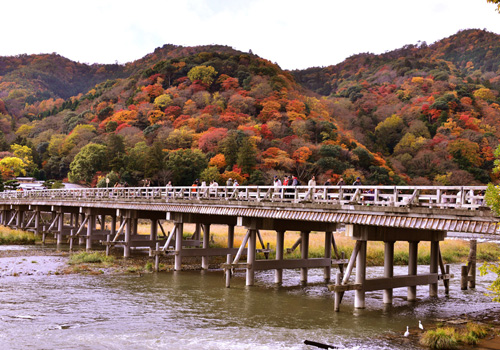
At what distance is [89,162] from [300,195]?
59.0 meters

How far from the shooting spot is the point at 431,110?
267ft

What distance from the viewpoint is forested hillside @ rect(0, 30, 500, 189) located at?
66438 millimetres

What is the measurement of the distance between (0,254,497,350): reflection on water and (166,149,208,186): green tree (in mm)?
40999

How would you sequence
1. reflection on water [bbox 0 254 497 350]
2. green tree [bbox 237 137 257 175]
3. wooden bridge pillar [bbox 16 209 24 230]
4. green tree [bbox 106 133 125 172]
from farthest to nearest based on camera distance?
green tree [bbox 106 133 125 172]
green tree [bbox 237 137 257 175]
wooden bridge pillar [bbox 16 209 24 230]
reflection on water [bbox 0 254 497 350]

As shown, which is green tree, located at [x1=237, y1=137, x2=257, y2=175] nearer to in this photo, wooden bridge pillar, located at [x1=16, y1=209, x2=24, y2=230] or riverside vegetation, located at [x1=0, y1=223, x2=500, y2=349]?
riverside vegetation, located at [x1=0, y1=223, x2=500, y2=349]

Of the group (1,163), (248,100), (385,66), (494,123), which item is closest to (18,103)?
(1,163)

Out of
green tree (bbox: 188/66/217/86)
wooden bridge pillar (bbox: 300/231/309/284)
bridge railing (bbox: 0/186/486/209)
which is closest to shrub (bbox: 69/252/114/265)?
bridge railing (bbox: 0/186/486/209)

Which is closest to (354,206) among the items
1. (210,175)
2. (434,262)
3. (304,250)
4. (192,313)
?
(434,262)

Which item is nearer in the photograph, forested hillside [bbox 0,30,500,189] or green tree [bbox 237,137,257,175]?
green tree [bbox 237,137,257,175]

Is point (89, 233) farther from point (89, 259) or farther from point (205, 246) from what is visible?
point (205, 246)

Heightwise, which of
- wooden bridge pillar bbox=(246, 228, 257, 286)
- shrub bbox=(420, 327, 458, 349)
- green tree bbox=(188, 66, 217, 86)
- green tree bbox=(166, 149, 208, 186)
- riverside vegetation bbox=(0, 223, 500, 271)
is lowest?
riverside vegetation bbox=(0, 223, 500, 271)

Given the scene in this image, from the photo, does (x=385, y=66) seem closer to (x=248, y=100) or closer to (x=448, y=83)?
(x=448, y=83)

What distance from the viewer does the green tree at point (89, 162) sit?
74750mm

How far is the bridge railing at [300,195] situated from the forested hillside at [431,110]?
33631 millimetres
